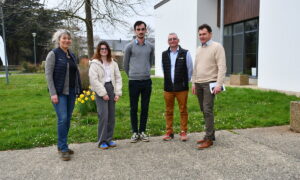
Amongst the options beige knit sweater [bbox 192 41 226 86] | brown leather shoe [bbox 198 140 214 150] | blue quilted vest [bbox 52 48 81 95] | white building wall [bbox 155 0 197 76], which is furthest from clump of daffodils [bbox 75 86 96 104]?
white building wall [bbox 155 0 197 76]

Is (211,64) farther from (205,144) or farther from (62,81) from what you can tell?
(62,81)

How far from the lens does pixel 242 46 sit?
54.4 feet

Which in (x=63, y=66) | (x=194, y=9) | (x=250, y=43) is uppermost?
(x=194, y=9)

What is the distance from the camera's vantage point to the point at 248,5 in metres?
15.1

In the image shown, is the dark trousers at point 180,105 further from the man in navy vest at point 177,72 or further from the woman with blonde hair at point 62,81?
the woman with blonde hair at point 62,81

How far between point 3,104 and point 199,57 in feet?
24.6

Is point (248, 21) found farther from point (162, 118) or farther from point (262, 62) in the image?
point (162, 118)

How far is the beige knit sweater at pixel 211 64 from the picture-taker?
4.34m

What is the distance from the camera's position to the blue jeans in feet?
13.1

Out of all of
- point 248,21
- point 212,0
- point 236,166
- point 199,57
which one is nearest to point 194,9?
point 212,0

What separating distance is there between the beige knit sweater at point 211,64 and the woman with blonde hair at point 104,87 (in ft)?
4.52

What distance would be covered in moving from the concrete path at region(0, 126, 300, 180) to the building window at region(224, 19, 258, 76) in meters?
11.4

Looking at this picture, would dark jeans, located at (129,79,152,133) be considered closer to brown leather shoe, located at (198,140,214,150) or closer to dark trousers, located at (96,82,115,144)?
dark trousers, located at (96,82,115,144)

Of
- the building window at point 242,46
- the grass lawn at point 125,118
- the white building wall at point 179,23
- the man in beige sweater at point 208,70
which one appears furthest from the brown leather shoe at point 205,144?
the white building wall at point 179,23
